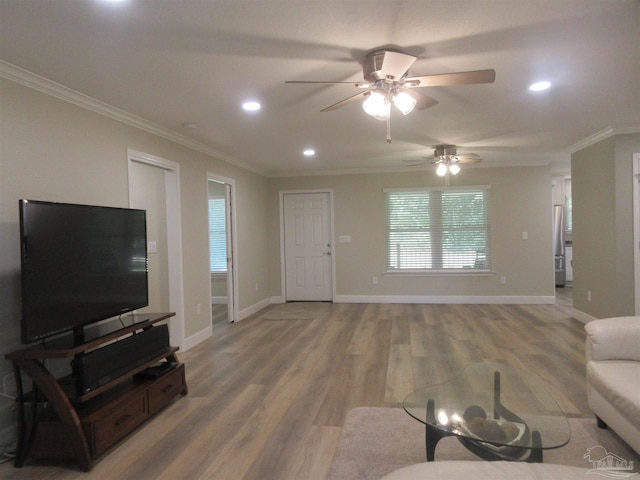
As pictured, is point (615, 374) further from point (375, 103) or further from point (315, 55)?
point (315, 55)

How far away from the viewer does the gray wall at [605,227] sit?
4148 mm

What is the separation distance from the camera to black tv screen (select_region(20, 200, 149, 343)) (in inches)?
79.7

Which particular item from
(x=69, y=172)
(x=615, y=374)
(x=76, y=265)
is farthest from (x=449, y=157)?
(x=76, y=265)

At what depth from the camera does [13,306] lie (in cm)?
232

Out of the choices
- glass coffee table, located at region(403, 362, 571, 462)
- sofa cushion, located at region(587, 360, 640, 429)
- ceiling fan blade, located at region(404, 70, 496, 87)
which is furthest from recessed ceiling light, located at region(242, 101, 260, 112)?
sofa cushion, located at region(587, 360, 640, 429)

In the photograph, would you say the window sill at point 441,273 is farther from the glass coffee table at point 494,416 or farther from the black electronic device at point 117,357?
the black electronic device at point 117,357

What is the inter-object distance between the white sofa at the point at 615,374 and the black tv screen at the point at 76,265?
3.15 m

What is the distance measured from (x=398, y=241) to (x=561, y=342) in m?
3.14

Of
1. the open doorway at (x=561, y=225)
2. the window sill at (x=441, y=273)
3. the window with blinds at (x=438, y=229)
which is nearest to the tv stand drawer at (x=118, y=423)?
the window sill at (x=441, y=273)

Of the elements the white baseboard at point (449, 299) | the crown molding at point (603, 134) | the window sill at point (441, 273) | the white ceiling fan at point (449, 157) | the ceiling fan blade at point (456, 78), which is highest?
the crown molding at point (603, 134)

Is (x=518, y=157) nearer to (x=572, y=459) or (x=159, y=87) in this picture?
(x=572, y=459)

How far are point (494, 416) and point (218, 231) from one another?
234 inches

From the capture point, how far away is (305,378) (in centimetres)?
330

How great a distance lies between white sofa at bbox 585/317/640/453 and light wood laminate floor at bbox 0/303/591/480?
44 centimetres
